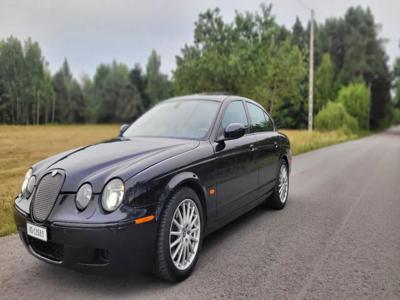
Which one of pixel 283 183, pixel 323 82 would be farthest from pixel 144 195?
pixel 323 82

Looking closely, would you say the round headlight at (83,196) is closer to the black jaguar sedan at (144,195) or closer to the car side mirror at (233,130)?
the black jaguar sedan at (144,195)

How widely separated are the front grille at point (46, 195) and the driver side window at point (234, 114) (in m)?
1.90

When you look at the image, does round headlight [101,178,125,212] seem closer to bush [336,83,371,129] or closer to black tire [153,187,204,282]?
black tire [153,187,204,282]

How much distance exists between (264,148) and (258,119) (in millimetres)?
504

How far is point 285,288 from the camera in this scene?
302 centimetres

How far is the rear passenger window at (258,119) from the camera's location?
16.3ft

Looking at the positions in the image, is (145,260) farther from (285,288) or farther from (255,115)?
(255,115)

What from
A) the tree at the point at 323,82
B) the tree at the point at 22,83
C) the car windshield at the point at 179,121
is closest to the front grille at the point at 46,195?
the car windshield at the point at 179,121

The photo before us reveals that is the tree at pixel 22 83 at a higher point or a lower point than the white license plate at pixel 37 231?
higher

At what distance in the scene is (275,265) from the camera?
11.5 ft

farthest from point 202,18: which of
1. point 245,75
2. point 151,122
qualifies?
point 151,122

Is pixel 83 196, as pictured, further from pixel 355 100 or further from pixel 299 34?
pixel 299 34

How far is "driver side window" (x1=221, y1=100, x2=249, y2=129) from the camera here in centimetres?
418

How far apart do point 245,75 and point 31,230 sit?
17.2 metres
